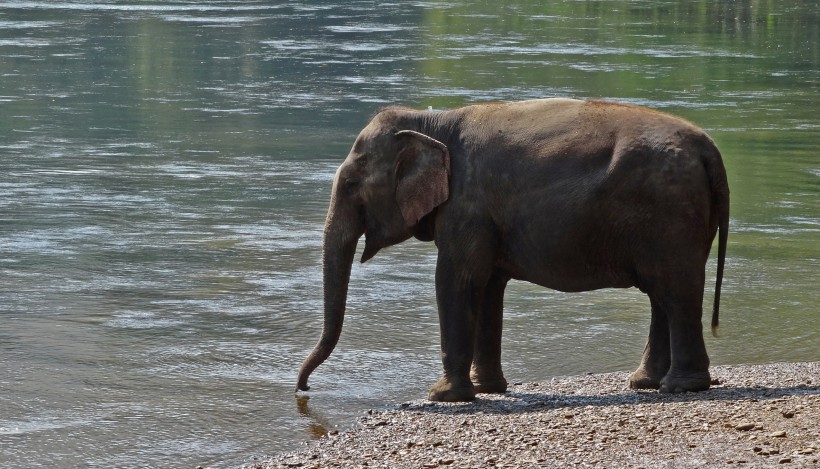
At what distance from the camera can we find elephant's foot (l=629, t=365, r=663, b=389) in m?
9.90

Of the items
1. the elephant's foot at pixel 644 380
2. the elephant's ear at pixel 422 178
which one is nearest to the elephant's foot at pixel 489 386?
the elephant's foot at pixel 644 380

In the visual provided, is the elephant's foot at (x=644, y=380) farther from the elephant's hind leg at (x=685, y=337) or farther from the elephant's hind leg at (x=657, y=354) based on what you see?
the elephant's hind leg at (x=685, y=337)

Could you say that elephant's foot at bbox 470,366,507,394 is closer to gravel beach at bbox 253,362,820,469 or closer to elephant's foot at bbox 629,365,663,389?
gravel beach at bbox 253,362,820,469

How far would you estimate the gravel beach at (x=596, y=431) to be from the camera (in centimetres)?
768

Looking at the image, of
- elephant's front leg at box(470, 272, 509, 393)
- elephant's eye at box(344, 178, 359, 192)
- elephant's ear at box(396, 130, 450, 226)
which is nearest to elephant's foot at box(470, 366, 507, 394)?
elephant's front leg at box(470, 272, 509, 393)

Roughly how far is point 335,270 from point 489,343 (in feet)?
3.49

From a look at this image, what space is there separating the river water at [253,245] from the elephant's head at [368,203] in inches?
25.9

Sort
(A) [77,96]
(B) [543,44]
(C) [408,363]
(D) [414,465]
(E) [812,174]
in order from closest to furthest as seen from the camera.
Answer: (D) [414,465] → (C) [408,363] → (E) [812,174] → (A) [77,96] → (B) [543,44]

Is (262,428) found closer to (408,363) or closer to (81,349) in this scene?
(408,363)

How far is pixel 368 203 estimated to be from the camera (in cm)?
1010

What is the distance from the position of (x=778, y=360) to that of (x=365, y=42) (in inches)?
1310

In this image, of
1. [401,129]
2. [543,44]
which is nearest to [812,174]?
[401,129]

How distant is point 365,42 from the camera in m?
43.8

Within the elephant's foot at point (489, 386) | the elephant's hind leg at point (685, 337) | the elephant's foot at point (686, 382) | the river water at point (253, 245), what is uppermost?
the elephant's hind leg at point (685, 337)
